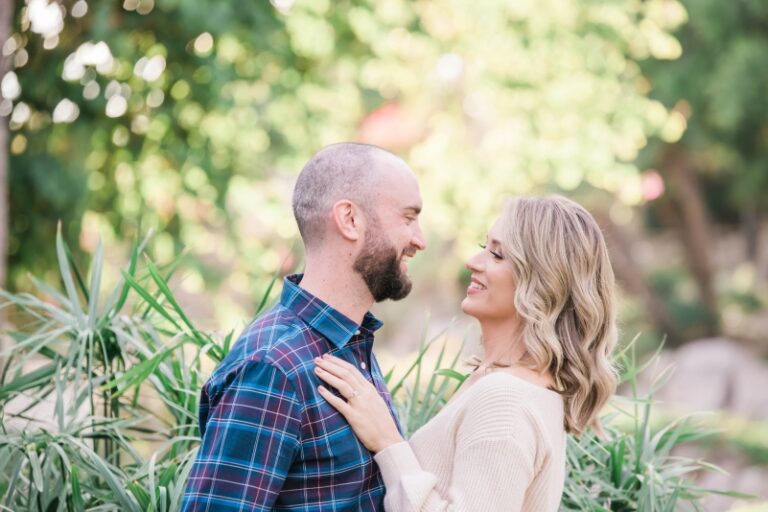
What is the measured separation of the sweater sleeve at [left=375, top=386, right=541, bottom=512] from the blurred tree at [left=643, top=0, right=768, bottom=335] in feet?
31.5

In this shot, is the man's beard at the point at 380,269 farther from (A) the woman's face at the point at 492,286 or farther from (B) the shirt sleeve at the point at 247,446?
(B) the shirt sleeve at the point at 247,446

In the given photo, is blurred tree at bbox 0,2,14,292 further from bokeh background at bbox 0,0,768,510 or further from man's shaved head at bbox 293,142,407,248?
man's shaved head at bbox 293,142,407,248

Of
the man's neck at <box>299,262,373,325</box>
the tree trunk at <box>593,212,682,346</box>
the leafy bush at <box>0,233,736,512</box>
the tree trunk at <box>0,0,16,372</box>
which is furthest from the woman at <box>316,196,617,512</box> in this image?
the tree trunk at <box>593,212,682,346</box>

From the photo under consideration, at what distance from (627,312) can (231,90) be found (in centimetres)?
1173

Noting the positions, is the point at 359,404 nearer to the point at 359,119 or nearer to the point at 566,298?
the point at 566,298

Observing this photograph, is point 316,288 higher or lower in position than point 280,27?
lower

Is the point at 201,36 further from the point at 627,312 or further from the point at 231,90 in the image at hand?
the point at 627,312

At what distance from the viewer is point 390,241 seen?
8.25 ft

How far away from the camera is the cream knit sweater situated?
2.38 m

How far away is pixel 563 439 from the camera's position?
8.66 ft

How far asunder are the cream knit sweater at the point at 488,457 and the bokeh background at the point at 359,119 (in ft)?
3.37

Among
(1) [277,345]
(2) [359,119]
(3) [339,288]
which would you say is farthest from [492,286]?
(2) [359,119]

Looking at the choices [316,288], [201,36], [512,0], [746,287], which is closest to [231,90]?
[201,36]

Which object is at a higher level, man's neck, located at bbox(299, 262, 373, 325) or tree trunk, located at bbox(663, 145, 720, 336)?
man's neck, located at bbox(299, 262, 373, 325)
